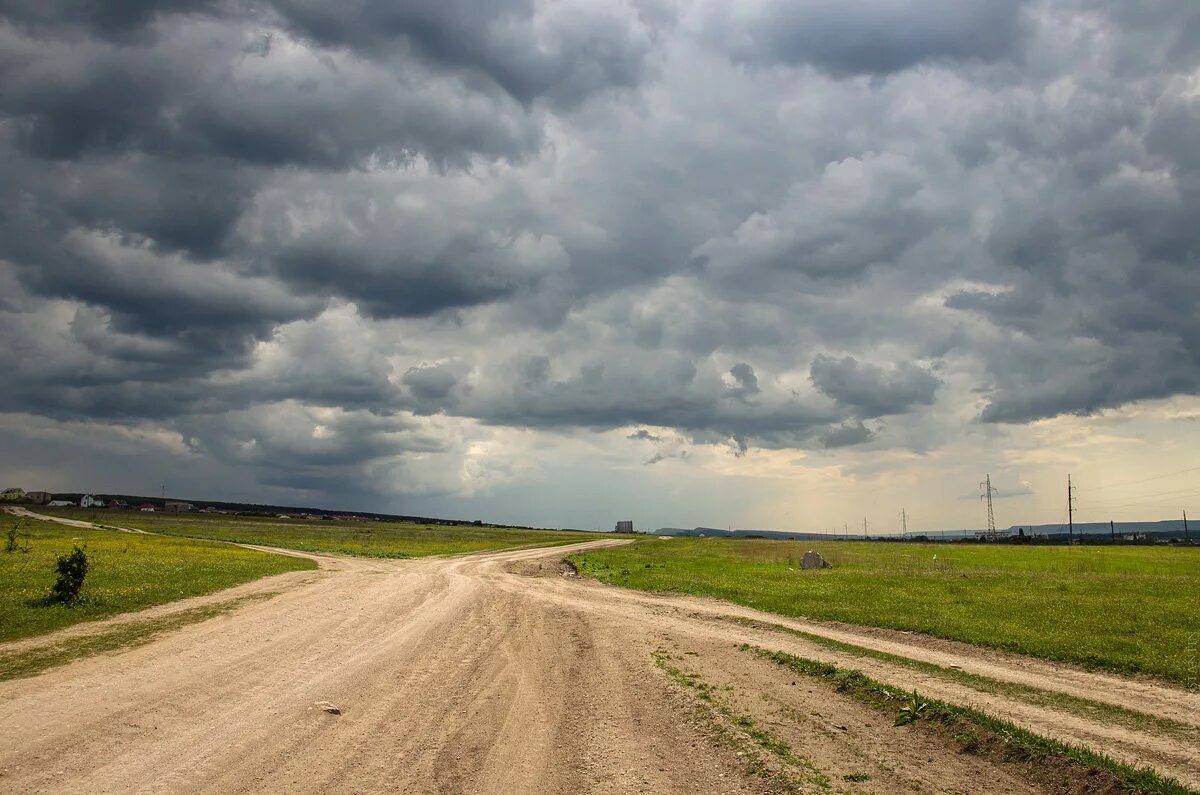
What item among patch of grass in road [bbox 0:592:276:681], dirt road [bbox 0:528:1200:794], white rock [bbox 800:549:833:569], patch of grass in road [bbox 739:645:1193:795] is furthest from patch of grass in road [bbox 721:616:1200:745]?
white rock [bbox 800:549:833:569]

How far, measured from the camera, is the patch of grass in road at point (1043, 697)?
12734 mm

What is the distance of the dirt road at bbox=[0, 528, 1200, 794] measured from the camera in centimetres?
1002

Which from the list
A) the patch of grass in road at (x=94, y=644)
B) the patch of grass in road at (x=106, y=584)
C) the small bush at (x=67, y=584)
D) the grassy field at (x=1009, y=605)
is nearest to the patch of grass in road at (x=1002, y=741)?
the grassy field at (x=1009, y=605)

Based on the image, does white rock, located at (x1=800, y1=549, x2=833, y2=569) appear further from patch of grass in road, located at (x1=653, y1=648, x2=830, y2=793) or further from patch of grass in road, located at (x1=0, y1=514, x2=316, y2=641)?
patch of grass in road, located at (x1=653, y1=648, x2=830, y2=793)

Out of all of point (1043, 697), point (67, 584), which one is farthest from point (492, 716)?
point (67, 584)

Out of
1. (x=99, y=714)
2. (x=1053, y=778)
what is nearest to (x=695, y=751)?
(x=1053, y=778)

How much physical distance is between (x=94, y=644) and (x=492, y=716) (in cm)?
1226

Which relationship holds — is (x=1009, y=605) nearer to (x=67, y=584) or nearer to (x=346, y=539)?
(x=67, y=584)

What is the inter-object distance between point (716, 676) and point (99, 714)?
12.6 m

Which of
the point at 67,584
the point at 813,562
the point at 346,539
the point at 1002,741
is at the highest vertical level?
the point at 67,584

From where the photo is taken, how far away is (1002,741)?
11.3 meters

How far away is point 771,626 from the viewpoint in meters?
23.4

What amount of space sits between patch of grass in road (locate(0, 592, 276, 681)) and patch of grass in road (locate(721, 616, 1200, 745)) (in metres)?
19.7

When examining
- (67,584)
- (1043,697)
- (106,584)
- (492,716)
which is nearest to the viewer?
(492,716)
